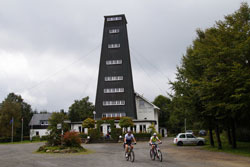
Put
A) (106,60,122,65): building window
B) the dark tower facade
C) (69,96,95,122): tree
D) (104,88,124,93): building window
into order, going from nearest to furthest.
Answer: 1. the dark tower facade
2. (104,88,124,93): building window
3. (106,60,122,65): building window
4. (69,96,95,122): tree

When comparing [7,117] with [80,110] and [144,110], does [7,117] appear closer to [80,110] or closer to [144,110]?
[80,110]

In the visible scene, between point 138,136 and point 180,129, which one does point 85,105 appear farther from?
point 138,136

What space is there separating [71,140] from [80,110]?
48409 millimetres

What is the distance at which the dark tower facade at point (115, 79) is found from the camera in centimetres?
4577

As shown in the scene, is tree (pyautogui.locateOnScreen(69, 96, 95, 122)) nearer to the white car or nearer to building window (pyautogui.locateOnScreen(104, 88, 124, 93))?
building window (pyautogui.locateOnScreen(104, 88, 124, 93))

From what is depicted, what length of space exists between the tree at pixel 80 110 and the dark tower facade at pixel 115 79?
74.5 feet

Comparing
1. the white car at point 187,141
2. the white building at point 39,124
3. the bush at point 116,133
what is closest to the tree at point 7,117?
the white building at point 39,124

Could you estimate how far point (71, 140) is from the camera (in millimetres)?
20953

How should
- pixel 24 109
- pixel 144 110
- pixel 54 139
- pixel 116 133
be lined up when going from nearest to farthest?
pixel 54 139 → pixel 116 133 → pixel 144 110 → pixel 24 109

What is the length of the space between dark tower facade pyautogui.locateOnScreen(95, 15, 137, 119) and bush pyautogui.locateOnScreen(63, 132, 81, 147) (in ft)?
79.7

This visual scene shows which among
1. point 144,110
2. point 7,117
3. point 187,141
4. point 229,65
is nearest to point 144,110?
point 144,110

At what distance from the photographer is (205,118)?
22.9 metres

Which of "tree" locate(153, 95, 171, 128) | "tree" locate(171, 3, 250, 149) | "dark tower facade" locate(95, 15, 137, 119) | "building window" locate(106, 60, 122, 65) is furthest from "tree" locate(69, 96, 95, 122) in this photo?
"tree" locate(171, 3, 250, 149)

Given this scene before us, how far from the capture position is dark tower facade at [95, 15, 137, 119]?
4577 cm
